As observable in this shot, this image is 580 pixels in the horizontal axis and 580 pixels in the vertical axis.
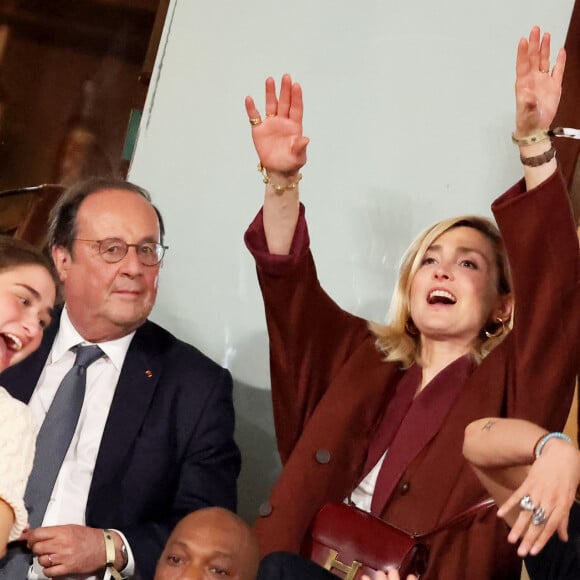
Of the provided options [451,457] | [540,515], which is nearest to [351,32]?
[451,457]

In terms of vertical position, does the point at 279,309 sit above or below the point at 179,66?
below

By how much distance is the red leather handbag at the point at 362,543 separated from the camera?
4.49 feet

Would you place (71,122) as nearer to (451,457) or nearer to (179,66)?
(179,66)

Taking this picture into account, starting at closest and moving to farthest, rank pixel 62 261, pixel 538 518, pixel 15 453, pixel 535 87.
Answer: pixel 538 518 < pixel 15 453 < pixel 535 87 < pixel 62 261

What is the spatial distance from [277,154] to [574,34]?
2.27 feet

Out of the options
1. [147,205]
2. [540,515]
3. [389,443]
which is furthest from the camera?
[147,205]

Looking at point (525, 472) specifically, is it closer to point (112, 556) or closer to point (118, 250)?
point (112, 556)

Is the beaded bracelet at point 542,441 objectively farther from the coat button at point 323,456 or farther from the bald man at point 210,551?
the coat button at point 323,456

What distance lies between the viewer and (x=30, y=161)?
227cm

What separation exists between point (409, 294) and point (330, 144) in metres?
0.47

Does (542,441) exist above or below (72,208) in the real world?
below

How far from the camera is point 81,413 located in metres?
1.61

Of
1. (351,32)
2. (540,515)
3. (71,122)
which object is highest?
(351,32)

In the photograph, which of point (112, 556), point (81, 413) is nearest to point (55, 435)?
point (81, 413)
